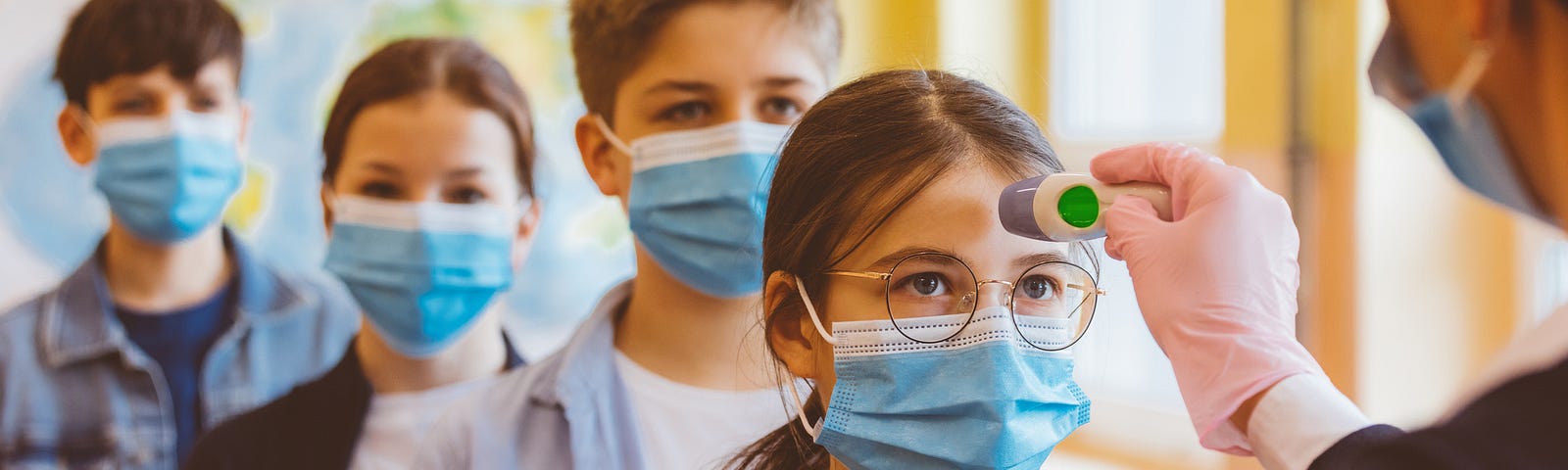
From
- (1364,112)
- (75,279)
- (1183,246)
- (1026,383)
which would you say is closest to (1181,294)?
(1183,246)

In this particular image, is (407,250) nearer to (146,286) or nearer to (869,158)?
(146,286)

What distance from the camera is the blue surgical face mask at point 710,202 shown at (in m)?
1.93

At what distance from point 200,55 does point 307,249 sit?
0.67 metres

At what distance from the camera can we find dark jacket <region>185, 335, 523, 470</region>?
2.37m

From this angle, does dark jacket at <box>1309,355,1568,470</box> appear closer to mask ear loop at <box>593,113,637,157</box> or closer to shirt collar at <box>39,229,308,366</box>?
mask ear loop at <box>593,113,637,157</box>

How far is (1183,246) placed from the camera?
1.14m

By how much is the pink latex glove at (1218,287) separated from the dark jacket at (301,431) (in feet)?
5.63

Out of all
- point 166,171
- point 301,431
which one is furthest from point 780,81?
point 166,171

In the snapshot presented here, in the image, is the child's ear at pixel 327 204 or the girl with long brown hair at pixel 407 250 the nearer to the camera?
the girl with long brown hair at pixel 407 250

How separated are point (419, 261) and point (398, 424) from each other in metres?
0.33

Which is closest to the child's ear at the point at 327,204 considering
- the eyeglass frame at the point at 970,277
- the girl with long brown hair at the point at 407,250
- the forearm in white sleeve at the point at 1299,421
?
the girl with long brown hair at the point at 407,250

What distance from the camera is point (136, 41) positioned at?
2736 millimetres

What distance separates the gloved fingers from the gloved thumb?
3 centimetres

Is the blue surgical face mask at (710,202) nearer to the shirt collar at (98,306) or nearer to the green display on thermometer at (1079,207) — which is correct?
the green display on thermometer at (1079,207)
